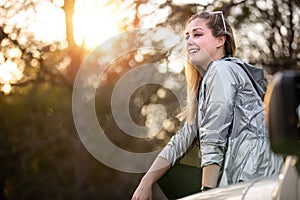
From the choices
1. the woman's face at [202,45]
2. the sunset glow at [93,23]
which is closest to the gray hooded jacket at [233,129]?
the woman's face at [202,45]

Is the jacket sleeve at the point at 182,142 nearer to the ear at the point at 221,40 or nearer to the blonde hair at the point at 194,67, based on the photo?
the blonde hair at the point at 194,67

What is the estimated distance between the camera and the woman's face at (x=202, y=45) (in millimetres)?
4105

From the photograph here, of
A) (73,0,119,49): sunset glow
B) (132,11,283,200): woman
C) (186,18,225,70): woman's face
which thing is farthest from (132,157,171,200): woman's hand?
(73,0,119,49): sunset glow

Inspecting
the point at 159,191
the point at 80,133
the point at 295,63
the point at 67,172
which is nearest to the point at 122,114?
the point at 80,133

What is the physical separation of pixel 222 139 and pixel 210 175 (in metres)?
0.19

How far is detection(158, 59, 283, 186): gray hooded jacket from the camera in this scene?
12.1ft

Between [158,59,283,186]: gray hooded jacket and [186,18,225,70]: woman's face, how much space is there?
0.81 ft

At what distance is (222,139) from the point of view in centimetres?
371

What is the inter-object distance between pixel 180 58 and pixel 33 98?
4.40m

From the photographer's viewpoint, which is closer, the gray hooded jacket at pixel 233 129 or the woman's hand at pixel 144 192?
the gray hooded jacket at pixel 233 129

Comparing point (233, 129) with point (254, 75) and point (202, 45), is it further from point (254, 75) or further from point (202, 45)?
point (202, 45)

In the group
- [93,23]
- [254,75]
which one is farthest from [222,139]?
[93,23]

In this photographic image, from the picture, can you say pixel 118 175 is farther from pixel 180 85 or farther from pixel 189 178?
pixel 189 178

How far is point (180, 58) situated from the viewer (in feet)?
38.5
